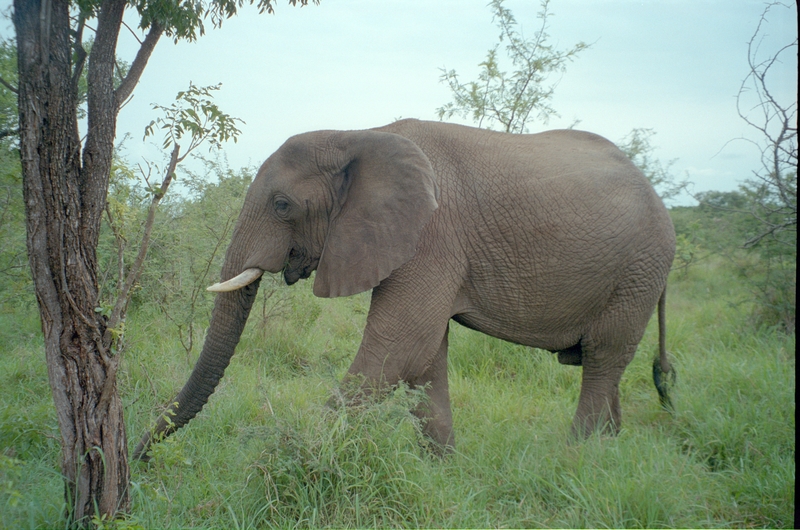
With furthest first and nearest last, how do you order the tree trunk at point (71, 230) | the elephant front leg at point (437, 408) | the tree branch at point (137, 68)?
the elephant front leg at point (437, 408) → the tree branch at point (137, 68) → the tree trunk at point (71, 230)

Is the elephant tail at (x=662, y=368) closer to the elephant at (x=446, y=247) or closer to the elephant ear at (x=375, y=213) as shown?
the elephant at (x=446, y=247)

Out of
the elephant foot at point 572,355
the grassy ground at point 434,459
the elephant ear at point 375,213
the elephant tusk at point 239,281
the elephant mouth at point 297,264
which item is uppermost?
the elephant ear at point 375,213

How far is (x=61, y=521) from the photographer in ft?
9.22

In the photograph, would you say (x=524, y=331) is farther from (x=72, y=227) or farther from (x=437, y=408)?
(x=72, y=227)

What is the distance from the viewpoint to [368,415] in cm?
326

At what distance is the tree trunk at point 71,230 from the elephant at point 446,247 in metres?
0.72

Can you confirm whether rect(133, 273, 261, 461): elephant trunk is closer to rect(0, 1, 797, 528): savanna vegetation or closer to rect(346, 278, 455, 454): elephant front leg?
rect(0, 1, 797, 528): savanna vegetation

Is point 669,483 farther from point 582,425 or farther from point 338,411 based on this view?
point 338,411

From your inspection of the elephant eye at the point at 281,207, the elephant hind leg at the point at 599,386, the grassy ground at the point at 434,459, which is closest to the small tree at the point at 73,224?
the grassy ground at the point at 434,459

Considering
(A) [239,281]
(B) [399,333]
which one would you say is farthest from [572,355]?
(A) [239,281]

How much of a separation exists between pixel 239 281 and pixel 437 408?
1.64 meters

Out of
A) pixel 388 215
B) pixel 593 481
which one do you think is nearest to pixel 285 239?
pixel 388 215

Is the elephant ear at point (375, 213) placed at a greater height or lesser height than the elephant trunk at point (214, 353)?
greater

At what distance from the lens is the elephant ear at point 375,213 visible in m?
3.69
